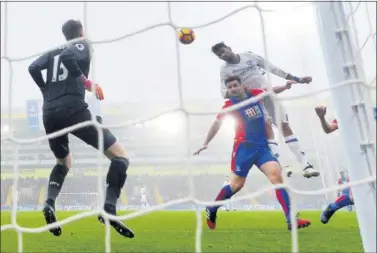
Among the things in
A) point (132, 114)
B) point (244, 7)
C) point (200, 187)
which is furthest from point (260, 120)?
point (200, 187)

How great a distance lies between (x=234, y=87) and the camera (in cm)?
132

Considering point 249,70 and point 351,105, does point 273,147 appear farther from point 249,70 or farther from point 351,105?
point 351,105

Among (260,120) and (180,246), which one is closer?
(260,120)

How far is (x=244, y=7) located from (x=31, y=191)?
7138mm

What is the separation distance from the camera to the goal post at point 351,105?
2.04ft

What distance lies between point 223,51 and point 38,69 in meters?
0.59

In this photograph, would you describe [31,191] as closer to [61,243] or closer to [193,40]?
[61,243]

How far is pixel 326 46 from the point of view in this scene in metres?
0.69

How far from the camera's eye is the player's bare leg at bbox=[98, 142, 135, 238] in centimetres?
97

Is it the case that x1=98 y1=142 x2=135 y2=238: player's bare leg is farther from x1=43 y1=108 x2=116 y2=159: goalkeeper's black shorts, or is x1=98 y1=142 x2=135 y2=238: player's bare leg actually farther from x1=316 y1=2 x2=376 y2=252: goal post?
x1=316 y1=2 x2=376 y2=252: goal post

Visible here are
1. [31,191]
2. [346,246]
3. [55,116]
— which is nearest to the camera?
[55,116]

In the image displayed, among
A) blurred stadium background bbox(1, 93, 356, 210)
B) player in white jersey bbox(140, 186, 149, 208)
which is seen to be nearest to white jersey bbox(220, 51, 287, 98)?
blurred stadium background bbox(1, 93, 356, 210)

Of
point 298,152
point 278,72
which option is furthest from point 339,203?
point 278,72

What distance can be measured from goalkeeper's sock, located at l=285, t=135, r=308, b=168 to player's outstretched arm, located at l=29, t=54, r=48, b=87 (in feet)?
2.73
